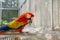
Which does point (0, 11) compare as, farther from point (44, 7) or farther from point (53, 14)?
point (53, 14)

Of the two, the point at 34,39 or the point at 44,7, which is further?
the point at 44,7

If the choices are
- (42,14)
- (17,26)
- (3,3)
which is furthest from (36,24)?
(3,3)

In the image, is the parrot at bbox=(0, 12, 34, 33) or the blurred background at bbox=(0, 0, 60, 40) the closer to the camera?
the parrot at bbox=(0, 12, 34, 33)

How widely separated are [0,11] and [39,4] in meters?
0.66

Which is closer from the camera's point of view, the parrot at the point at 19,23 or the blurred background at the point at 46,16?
the parrot at the point at 19,23

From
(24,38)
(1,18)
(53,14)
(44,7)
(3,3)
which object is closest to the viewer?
(24,38)

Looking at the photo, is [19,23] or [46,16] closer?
[19,23]

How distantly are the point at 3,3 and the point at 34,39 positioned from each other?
3.73ft

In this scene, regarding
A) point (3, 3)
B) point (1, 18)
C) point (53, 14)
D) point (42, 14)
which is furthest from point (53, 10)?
point (3, 3)

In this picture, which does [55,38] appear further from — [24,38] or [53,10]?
[53,10]

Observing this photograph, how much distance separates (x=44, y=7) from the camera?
92 cm

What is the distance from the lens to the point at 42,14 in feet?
3.09

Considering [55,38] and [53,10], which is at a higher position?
[53,10]

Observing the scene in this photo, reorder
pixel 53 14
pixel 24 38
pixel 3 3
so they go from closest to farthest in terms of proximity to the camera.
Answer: pixel 24 38, pixel 53 14, pixel 3 3
